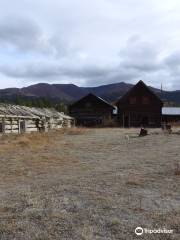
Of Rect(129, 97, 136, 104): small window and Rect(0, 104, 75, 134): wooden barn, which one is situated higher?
Rect(129, 97, 136, 104): small window

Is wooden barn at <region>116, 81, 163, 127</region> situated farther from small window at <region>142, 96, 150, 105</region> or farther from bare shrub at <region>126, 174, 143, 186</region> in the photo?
bare shrub at <region>126, 174, 143, 186</region>

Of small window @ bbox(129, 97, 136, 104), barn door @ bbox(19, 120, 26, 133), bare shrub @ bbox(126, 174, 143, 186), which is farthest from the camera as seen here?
small window @ bbox(129, 97, 136, 104)

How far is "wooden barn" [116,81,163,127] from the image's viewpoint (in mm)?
69562

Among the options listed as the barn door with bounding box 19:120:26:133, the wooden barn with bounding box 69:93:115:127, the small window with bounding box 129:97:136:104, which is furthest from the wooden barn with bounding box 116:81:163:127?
the barn door with bounding box 19:120:26:133

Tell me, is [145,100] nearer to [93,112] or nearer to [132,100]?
[132,100]

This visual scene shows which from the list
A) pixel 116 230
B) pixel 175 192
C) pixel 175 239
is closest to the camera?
pixel 175 239

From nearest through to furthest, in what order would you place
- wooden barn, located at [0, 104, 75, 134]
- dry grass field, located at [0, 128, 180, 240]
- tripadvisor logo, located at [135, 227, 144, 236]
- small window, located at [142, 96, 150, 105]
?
1. tripadvisor logo, located at [135, 227, 144, 236]
2. dry grass field, located at [0, 128, 180, 240]
3. wooden barn, located at [0, 104, 75, 134]
4. small window, located at [142, 96, 150, 105]

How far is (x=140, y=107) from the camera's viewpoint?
231 feet

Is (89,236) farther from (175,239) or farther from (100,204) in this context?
(100,204)

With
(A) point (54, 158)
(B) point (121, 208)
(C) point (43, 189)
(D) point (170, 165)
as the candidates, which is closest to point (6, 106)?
(A) point (54, 158)

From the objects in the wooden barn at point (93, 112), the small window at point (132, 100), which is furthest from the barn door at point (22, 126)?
the small window at point (132, 100)

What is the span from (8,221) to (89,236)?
1.80m

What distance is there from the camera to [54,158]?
60.8ft

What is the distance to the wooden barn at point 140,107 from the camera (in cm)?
6956
